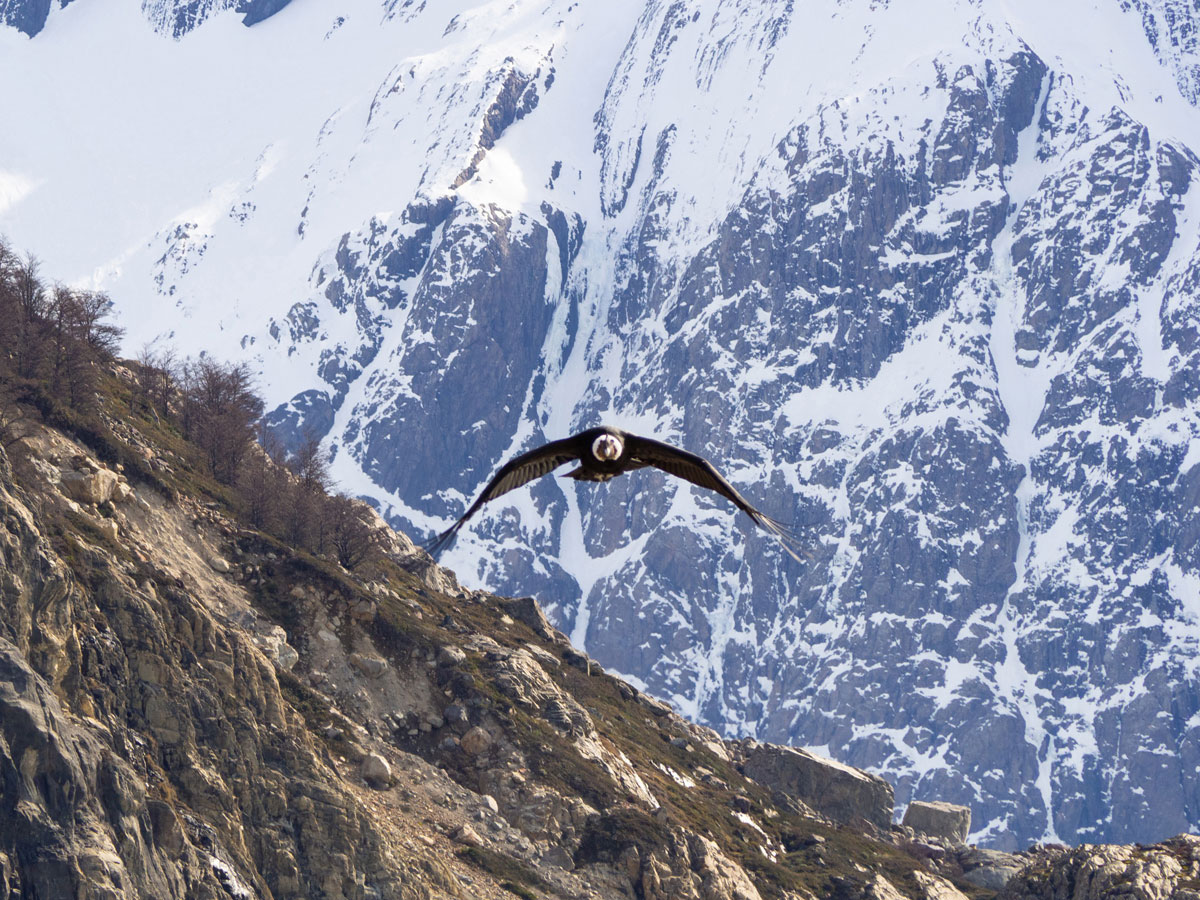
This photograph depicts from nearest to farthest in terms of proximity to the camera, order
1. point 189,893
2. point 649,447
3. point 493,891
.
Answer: point 649,447 < point 189,893 < point 493,891

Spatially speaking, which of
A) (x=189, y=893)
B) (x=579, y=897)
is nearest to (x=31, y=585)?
(x=189, y=893)

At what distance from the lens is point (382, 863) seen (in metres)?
94.0

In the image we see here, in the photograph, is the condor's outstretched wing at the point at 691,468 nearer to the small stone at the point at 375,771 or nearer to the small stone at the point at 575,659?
the small stone at the point at 375,771

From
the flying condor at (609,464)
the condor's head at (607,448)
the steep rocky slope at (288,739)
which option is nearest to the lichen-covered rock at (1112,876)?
the steep rocky slope at (288,739)

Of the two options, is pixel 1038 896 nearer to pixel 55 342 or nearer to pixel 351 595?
pixel 351 595

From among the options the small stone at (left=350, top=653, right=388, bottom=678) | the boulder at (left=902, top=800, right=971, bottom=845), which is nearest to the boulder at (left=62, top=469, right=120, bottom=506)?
the small stone at (left=350, top=653, right=388, bottom=678)

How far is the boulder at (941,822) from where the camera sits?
170000 millimetres

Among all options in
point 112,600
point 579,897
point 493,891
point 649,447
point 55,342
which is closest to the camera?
point 649,447

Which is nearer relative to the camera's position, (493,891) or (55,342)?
(493,891)

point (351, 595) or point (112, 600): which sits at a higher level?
point (351, 595)

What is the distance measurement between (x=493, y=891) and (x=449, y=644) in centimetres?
2262

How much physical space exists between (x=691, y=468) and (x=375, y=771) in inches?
2701

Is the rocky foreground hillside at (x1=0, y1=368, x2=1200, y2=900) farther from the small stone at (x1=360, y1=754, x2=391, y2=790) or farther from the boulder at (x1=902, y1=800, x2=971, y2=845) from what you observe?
the boulder at (x1=902, y1=800, x2=971, y2=845)

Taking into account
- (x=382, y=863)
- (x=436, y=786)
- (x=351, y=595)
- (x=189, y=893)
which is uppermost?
(x=351, y=595)
